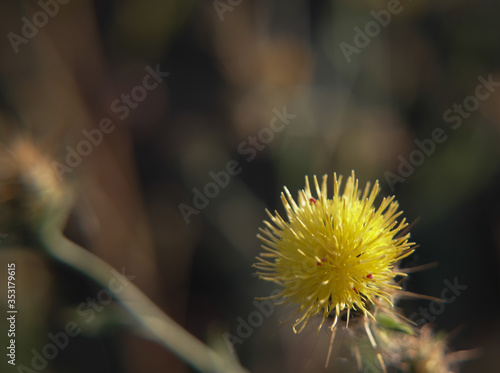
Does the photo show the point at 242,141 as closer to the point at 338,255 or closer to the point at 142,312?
the point at 142,312

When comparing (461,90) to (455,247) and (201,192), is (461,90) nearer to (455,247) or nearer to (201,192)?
(455,247)

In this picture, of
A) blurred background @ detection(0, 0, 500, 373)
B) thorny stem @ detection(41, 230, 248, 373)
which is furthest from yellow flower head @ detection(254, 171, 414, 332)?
blurred background @ detection(0, 0, 500, 373)

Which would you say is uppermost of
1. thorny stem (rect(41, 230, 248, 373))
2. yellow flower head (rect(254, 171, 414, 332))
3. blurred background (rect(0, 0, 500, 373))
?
blurred background (rect(0, 0, 500, 373))

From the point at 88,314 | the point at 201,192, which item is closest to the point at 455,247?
the point at 201,192

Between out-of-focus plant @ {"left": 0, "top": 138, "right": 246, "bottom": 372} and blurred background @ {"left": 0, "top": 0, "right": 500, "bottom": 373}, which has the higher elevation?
blurred background @ {"left": 0, "top": 0, "right": 500, "bottom": 373}

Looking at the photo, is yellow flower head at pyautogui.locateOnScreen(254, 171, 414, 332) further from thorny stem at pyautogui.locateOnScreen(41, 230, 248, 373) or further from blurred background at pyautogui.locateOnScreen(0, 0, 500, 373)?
blurred background at pyautogui.locateOnScreen(0, 0, 500, 373)
